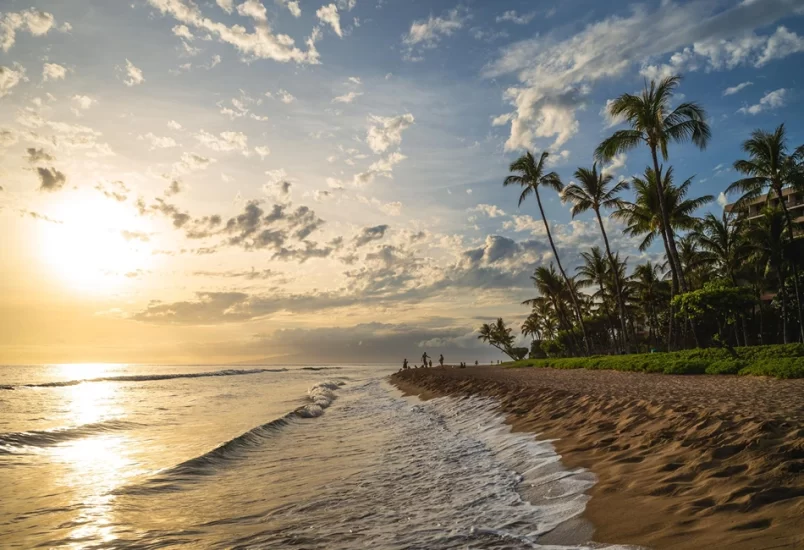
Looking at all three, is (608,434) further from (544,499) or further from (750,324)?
(750,324)

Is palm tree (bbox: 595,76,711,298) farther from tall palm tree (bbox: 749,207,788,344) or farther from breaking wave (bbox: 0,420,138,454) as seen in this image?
breaking wave (bbox: 0,420,138,454)

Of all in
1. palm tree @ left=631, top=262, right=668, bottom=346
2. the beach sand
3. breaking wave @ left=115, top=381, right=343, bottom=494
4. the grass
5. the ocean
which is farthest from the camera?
palm tree @ left=631, top=262, right=668, bottom=346

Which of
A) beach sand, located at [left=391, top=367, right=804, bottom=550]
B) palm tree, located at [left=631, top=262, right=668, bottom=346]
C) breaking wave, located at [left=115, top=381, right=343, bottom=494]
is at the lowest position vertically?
breaking wave, located at [left=115, top=381, right=343, bottom=494]

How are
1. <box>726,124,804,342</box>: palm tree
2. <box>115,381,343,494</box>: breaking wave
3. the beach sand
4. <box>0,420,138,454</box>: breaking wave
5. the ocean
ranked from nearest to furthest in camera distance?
the beach sand
the ocean
<box>115,381,343,494</box>: breaking wave
<box>0,420,138,454</box>: breaking wave
<box>726,124,804,342</box>: palm tree

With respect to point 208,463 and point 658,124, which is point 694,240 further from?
point 208,463

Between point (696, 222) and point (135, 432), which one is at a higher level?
point (696, 222)

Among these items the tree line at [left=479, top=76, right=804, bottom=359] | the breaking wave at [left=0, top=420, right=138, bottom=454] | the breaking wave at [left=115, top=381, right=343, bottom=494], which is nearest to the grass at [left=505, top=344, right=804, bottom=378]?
the tree line at [left=479, top=76, right=804, bottom=359]

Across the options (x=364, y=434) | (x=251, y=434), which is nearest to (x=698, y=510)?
(x=364, y=434)

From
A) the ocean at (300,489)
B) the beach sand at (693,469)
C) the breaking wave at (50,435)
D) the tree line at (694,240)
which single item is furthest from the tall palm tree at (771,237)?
the breaking wave at (50,435)

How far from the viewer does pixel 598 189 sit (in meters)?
35.2

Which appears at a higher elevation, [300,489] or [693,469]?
[693,469]

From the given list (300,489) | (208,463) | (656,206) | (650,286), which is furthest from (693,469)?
(650,286)

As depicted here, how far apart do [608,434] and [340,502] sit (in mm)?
4400

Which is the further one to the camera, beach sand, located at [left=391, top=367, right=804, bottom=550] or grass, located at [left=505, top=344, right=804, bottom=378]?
grass, located at [left=505, top=344, right=804, bottom=378]
